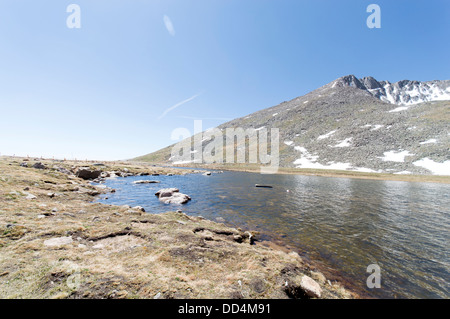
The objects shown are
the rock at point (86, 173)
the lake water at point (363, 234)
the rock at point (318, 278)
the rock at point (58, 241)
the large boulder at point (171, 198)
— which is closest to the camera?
the rock at point (58, 241)

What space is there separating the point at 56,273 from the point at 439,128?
148219 millimetres

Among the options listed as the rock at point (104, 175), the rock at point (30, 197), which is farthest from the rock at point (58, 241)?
the rock at point (104, 175)

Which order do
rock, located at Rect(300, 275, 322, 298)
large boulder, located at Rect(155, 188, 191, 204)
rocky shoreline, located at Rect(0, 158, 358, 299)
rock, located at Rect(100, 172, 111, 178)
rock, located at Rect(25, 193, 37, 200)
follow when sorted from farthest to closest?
rock, located at Rect(100, 172, 111, 178), large boulder, located at Rect(155, 188, 191, 204), rock, located at Rect(25, 193, 37, 200), rock, located at Rect(300, 275, 322, 298), rocky shoreline, located at Rect(0, 158, 358, 299)

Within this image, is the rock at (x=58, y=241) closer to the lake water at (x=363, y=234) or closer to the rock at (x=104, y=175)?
the lake water at (x=363, y=234)

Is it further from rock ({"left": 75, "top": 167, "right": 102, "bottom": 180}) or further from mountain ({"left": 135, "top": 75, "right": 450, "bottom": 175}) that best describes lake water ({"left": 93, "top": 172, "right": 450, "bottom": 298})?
mountain ({"left": 135, "top": 75, "right": 450, "bottom": 175})

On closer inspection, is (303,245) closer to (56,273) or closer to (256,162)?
(56,273)

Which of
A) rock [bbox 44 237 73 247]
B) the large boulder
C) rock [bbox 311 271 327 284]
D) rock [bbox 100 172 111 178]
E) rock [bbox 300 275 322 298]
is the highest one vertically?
rock [bbox 44 237 73 247]

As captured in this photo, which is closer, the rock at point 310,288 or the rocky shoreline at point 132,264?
the rocky shoreline at point 132,264

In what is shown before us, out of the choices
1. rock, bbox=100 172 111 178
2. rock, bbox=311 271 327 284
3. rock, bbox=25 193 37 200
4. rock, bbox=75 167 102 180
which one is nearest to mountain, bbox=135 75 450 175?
rock, bbox=100 172 111 178

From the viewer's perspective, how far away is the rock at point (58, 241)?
26.9 ft

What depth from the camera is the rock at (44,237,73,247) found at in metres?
8.19

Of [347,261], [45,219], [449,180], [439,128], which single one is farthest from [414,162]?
[45,219]

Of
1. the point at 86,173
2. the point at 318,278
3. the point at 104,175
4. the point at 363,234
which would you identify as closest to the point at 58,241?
the point at 318,278
